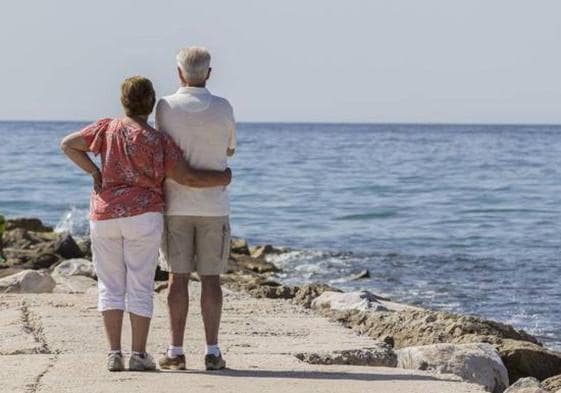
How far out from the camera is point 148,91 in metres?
9.02

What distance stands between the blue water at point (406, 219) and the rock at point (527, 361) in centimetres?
415

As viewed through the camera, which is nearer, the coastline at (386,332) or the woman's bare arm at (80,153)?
the woman's bare arm at (80,153)

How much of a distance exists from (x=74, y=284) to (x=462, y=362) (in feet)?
18.1

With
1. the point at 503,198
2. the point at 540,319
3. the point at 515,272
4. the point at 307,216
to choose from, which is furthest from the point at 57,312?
the point at 503,198

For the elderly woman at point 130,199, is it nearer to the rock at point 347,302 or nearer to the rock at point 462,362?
the rock at point 462,362

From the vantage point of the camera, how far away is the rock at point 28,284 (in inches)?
534

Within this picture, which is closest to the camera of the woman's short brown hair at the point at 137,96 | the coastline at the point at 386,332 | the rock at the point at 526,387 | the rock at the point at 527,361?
the woman's short brown hair at the point at 137,96

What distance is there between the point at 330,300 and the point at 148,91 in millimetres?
5096

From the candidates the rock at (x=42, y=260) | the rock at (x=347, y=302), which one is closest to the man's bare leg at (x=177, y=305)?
the rock at (x=347, y=302)

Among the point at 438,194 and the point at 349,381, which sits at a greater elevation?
the point at 349,381

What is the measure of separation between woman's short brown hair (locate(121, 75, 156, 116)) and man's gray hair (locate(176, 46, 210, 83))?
0.22 m

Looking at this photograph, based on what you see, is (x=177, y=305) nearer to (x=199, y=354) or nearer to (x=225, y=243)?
(x=225, y=243)

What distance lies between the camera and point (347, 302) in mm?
13570

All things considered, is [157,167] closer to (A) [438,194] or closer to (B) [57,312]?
(B) [57,312]
